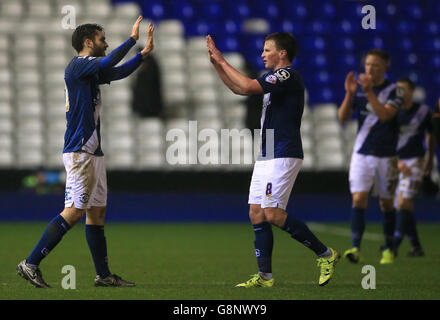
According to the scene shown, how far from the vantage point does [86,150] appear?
572cm

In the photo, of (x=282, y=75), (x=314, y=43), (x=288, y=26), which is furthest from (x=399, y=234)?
(x=288, y=26)

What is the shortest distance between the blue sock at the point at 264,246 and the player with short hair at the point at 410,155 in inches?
132

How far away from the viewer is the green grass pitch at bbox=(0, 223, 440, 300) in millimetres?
5441

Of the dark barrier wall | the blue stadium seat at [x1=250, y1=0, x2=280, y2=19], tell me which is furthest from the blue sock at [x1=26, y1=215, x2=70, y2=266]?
the blue stadium seat at [x1=250, y1=0, x2=280, y2=19]

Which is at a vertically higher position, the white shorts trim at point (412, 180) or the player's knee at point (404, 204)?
the white shorts trim at point (412, 180)

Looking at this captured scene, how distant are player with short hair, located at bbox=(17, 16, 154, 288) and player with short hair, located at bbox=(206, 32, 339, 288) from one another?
0.77 metres

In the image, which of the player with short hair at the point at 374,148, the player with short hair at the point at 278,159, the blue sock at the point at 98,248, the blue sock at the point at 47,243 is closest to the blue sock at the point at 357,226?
the player with short hair at the point at 374,148

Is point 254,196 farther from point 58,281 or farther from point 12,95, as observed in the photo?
point 12,95

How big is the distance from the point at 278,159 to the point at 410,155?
3746 millimetres

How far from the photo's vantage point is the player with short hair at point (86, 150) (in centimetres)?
564

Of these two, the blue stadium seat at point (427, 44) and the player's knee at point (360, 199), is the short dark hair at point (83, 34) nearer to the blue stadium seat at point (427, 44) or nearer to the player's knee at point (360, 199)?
the player's knee at point (360, 199)
